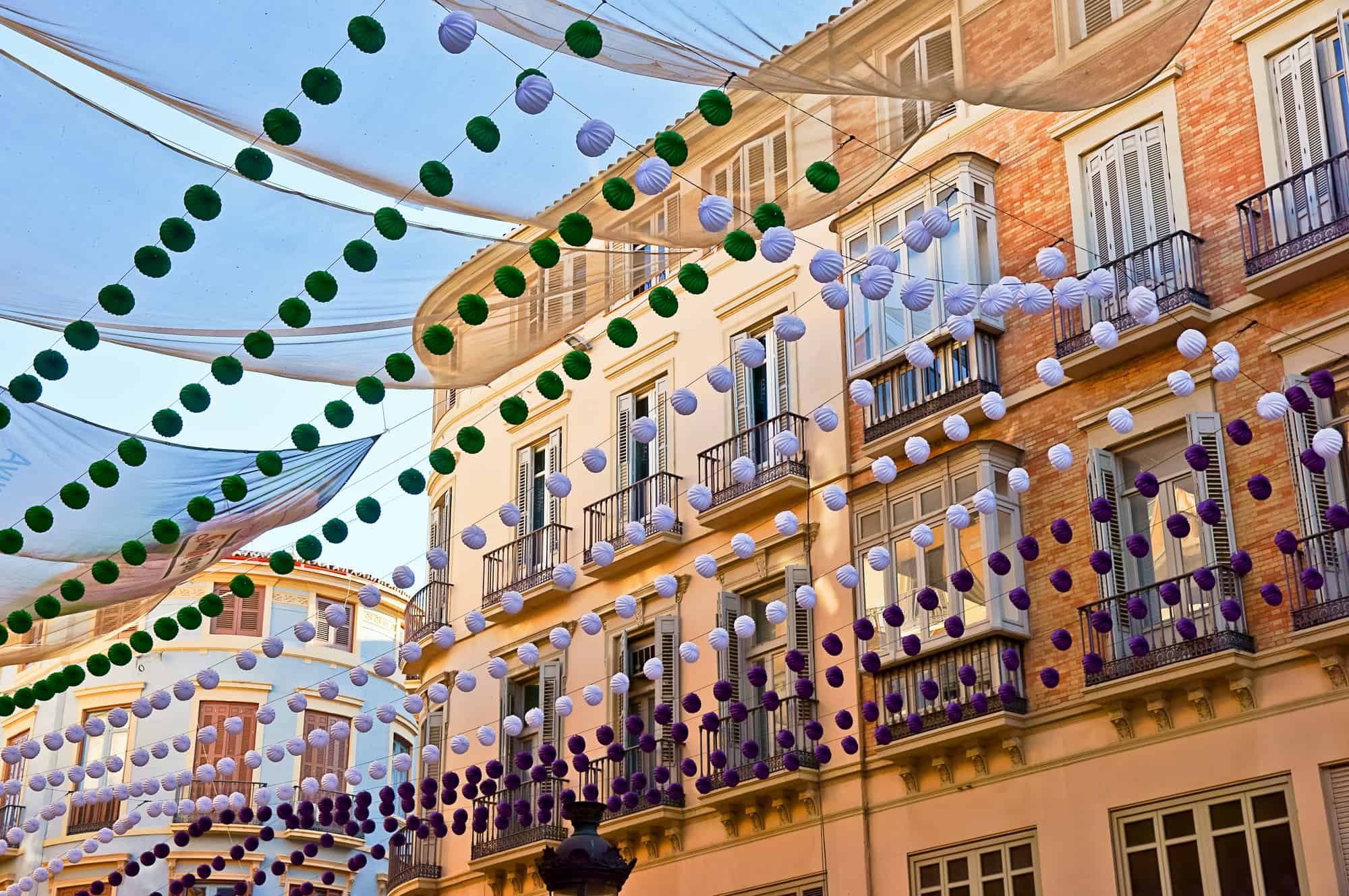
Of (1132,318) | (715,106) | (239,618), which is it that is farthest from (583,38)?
(239,618)

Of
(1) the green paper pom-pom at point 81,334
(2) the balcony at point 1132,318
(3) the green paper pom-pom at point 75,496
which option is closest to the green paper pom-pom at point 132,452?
(3) the green paper pom-pom at point 75,496

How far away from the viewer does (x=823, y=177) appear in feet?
31.0

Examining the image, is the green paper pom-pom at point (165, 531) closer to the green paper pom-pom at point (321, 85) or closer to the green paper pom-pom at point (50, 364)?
the green paper pom-pom at point (50, 364)

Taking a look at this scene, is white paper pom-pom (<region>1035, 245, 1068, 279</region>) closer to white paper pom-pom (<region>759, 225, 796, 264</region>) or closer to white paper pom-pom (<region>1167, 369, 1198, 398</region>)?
white paper pom-pom (<region>1167, 369, 1198, 398</region>)

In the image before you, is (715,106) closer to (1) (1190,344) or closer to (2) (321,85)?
(2) (321,85)

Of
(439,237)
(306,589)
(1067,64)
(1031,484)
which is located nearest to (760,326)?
(1031,484)

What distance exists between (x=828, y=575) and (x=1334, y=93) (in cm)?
732

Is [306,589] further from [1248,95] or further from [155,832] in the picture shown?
[1248,95]

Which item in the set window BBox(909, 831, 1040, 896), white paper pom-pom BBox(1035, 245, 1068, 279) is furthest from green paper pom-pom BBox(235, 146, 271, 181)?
window BBox(909, 831, 1040, 896)

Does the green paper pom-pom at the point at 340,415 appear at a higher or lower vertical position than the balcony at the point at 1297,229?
lower

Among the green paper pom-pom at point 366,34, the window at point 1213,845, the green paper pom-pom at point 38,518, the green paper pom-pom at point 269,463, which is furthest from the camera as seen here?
the window at point 1213,845

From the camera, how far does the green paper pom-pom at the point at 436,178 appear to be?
8.87m

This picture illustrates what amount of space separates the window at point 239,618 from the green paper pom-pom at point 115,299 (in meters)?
27.5

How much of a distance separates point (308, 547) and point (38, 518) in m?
2.37
